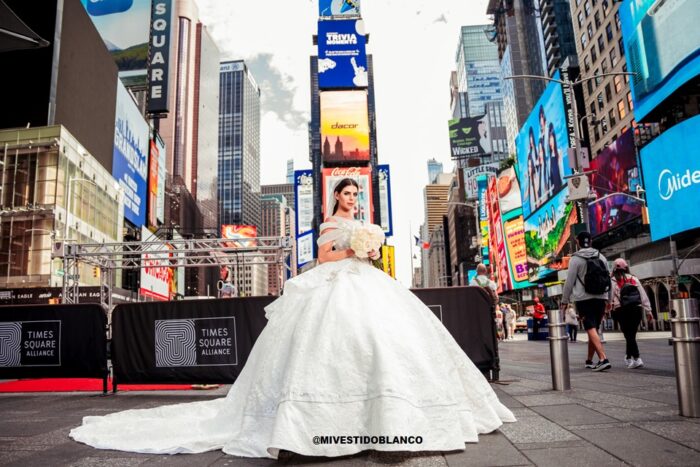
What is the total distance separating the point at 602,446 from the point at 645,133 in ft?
133

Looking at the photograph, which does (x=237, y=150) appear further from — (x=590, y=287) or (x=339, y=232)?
(x=339, y=232)

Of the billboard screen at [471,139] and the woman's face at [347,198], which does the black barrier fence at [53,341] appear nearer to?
the woman's face at [347,198]

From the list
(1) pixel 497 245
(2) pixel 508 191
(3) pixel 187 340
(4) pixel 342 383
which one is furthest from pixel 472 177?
(4) pixel 342 383

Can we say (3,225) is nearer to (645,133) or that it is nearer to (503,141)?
(645,133)

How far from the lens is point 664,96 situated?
88.5 ft

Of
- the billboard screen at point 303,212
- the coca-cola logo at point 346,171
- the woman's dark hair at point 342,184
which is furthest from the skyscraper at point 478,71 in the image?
the woman's dark hair at point 342,184

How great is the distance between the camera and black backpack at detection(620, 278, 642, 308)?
7.69 meters

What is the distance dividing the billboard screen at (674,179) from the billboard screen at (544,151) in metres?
6.69

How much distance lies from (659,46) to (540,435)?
29799mm

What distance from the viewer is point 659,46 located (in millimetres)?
26578

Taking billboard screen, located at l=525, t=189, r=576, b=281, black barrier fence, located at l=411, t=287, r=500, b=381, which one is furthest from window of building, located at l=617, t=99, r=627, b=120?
black barrier fence, located at l=411, t=287, r=500, b=381

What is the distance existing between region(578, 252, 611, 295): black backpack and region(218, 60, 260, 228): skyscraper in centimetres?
16607

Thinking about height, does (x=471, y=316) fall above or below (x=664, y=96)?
below

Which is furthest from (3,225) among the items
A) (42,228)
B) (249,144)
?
(249,144)
